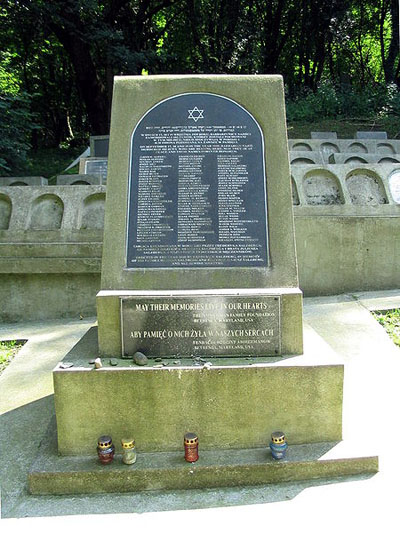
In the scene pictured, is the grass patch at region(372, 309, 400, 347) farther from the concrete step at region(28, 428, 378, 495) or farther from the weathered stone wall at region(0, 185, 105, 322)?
the weathered stone wall at region(0, 185, 105, 322)

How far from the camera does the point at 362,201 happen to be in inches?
257

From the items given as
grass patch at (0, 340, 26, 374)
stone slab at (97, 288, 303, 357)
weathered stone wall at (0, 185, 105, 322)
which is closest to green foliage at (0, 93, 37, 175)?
weathered stone wall at (0, 185, 105, 322)

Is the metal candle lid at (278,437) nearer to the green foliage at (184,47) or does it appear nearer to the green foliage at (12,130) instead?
the green foliage at (12,130)

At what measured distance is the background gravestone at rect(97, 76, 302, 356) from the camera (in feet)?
10.2

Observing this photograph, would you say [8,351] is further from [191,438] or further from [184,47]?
[184,47]

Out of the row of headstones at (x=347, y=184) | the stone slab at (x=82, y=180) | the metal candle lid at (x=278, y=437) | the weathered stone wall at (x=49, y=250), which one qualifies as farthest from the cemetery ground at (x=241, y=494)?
the stone slab at (x=82, y=180)

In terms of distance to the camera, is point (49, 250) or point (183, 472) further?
point (49, 250)

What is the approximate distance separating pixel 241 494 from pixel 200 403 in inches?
23.0

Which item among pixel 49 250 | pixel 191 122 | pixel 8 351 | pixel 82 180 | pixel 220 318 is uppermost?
pixel 82 180

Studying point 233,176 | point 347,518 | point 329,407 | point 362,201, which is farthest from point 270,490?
point 362,201

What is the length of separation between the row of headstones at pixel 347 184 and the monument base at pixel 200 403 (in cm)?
390

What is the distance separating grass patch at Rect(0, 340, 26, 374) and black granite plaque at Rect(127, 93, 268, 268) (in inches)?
94.1

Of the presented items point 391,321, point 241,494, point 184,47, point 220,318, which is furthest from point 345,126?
point 241,494

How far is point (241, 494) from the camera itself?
271cm
